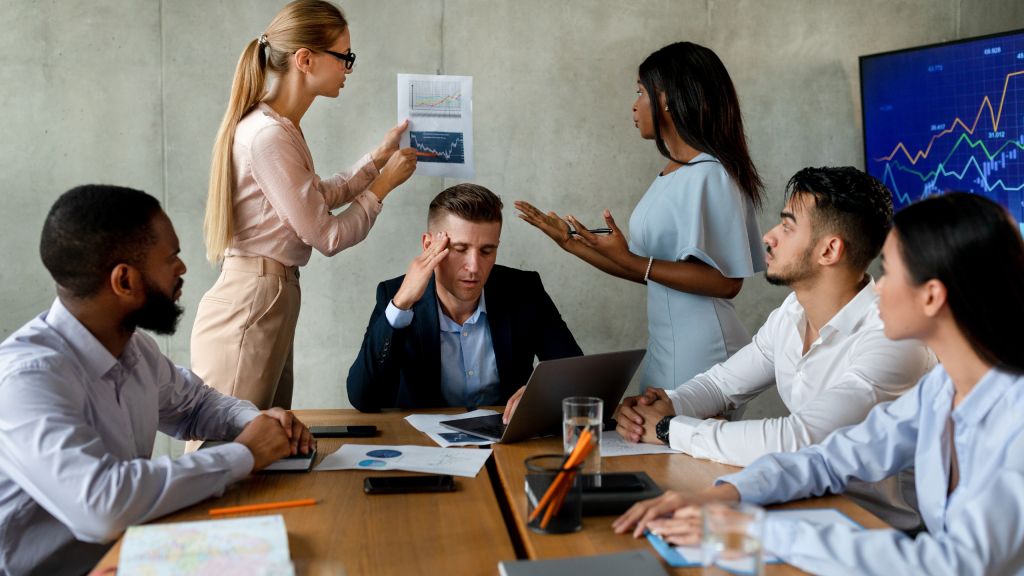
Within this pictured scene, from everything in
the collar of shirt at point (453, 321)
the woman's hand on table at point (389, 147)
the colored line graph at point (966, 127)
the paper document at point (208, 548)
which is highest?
the colored line graph at point (966, 127)

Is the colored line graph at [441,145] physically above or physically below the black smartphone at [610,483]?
above

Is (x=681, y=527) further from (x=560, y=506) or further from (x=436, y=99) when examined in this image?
(x=436, y=99)

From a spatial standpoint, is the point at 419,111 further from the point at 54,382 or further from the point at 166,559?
the point at 166,559

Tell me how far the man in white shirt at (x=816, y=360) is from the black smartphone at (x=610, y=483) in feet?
1.08

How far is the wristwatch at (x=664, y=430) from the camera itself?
176 cm

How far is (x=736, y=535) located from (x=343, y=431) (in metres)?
1.14

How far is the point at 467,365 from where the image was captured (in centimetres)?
239

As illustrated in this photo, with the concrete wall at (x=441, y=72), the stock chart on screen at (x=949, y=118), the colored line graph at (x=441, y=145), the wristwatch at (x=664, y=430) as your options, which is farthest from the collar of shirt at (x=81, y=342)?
the stock chart on screen at (x=949, y=118)

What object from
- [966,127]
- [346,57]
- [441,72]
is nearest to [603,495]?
[346,57]

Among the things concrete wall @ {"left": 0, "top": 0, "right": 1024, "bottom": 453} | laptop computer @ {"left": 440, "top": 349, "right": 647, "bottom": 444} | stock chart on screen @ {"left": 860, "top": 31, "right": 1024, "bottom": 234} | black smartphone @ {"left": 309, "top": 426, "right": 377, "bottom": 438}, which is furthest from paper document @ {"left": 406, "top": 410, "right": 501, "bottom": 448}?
stock chart on screen @ {"left": 860, "top": 31, "right": 1024, "bottom": 234}

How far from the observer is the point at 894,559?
1.06 m

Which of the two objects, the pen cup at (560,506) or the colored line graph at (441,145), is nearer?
the pen cup at (560,506)

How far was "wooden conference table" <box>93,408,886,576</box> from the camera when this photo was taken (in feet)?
3.76

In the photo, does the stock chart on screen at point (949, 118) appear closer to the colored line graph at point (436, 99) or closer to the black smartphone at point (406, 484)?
the colored line graph at point (436, 99)
